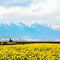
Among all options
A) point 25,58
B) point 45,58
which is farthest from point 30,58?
point 45,58

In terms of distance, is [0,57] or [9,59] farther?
[0,57]

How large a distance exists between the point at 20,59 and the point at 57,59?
240 cm

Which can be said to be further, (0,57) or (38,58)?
(0,57)

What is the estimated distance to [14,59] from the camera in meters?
8.24

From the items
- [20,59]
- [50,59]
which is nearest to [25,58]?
[20,59]

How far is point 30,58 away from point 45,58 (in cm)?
97

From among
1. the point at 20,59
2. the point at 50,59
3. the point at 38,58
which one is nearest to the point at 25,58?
the point at 20,59

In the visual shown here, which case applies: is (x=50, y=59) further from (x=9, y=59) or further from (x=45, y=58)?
(x=9, y=59)

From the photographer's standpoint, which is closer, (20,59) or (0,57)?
(20,59)

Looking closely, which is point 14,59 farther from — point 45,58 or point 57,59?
point 57,59

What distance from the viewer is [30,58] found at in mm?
8078

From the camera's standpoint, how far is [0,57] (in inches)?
349

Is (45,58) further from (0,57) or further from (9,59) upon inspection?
(0,57)

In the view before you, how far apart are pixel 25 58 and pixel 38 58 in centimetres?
86
